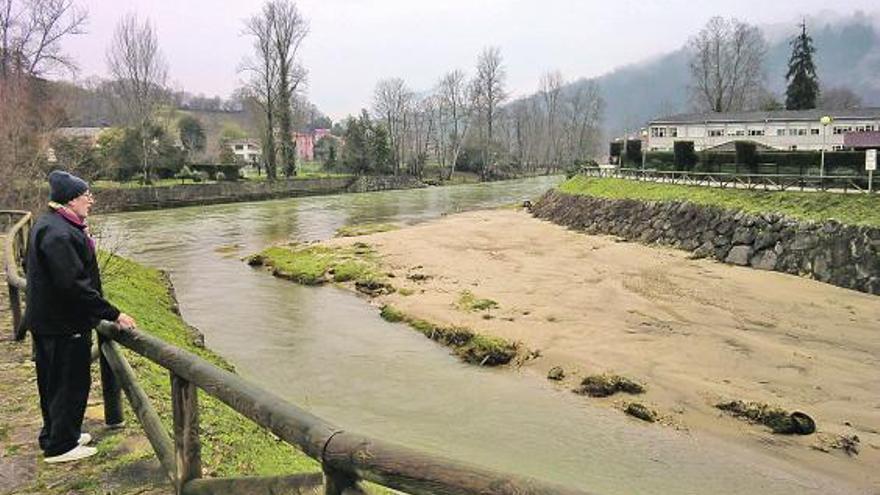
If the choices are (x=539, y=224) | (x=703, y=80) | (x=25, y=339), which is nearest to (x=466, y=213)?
(x=539, y=224)

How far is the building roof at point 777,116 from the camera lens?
5544 cm

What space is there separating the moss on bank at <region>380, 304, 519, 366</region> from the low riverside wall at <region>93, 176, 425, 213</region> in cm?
3147

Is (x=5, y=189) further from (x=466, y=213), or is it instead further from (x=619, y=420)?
(x=466, y=213)

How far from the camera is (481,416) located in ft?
33.1

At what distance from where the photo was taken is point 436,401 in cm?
1070

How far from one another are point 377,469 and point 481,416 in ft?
25.9

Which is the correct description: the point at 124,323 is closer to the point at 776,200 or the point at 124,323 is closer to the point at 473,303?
the point at 473,303

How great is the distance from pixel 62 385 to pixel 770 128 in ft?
211

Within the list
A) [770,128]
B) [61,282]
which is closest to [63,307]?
[61,282]

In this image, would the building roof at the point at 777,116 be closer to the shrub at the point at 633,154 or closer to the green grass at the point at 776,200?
the shrub at the point at 633,154

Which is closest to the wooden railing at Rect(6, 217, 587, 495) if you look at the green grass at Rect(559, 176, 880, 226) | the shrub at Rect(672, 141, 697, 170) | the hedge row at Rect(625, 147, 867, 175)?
the green grass at Rect(559, 176, 880, 226)

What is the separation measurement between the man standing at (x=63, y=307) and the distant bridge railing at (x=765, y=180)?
2411 centimetres

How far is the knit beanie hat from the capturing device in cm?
455

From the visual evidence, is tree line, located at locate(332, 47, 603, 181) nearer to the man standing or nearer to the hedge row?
the hedge row
